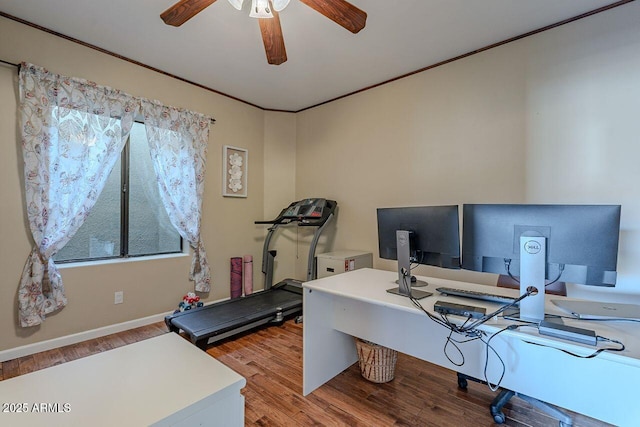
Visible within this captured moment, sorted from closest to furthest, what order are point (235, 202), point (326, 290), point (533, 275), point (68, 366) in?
point (68, 366) → point (533, 275) → point (326, 290) → point (235, 202)

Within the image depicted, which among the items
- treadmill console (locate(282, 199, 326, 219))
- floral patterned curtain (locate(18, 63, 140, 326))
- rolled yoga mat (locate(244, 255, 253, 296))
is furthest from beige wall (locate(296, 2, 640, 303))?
floral patterned curtain (locate(18, 63, 140, 326))

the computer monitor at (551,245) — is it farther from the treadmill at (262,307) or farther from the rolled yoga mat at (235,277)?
the rolled yoga mat at (235,277)

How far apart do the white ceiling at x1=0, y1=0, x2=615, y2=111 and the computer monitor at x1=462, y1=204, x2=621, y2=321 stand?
5.76 ft

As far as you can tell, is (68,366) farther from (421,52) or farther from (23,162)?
(421,52)

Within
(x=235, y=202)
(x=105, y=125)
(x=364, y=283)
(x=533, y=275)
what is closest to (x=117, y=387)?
(x=364, y=283)

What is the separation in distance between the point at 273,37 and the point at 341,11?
51 centimetres

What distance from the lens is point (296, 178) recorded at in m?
4.38

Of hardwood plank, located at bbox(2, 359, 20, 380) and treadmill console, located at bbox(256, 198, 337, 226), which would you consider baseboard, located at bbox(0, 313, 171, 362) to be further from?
treadmill console, located at bbox(256, 198, 337, 226)

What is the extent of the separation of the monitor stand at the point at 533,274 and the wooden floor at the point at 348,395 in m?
0.88

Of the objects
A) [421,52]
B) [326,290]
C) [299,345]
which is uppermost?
[421,52]

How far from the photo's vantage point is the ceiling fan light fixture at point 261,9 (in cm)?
180

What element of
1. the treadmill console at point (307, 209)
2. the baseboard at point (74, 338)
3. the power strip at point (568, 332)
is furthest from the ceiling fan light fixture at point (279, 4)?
the baseboard at point (74, 338)

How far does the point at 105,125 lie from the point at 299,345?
2.71 m

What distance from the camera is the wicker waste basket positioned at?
2.03 meters
